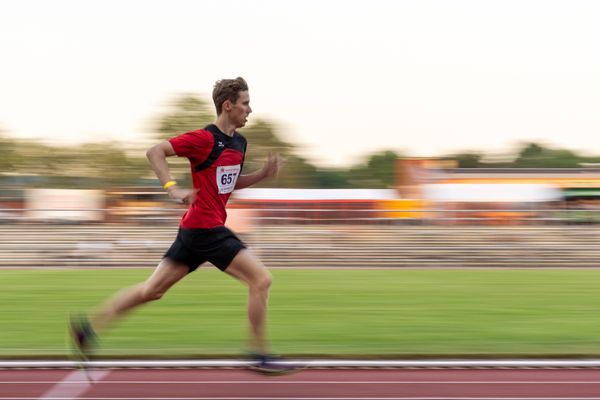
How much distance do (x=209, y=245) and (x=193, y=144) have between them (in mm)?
580

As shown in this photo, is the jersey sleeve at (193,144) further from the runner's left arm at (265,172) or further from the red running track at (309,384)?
the red running track at (309,384)

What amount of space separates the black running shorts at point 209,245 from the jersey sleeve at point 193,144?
437 millimetres

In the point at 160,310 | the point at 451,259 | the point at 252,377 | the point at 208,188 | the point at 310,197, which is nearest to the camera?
the point at 208,188

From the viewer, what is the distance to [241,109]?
4668 millimetres

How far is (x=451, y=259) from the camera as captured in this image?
27.2 m

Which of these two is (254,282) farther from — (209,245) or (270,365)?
(270,365)

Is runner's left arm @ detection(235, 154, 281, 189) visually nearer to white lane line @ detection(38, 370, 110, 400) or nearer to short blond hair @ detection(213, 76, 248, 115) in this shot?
short blond hair @ detection(213, 76, 248, 115)

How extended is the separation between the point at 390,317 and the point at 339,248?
18.9 meters

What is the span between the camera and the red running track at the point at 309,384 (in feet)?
15.0

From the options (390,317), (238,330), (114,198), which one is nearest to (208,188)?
(238,330)

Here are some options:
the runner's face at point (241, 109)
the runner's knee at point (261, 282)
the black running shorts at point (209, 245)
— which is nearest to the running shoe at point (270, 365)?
the runner's knee at point (261, 282)

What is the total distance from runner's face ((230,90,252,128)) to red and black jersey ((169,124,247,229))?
11cm

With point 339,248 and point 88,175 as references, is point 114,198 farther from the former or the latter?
point 339,248

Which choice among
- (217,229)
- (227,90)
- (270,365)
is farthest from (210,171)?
(270,365)
